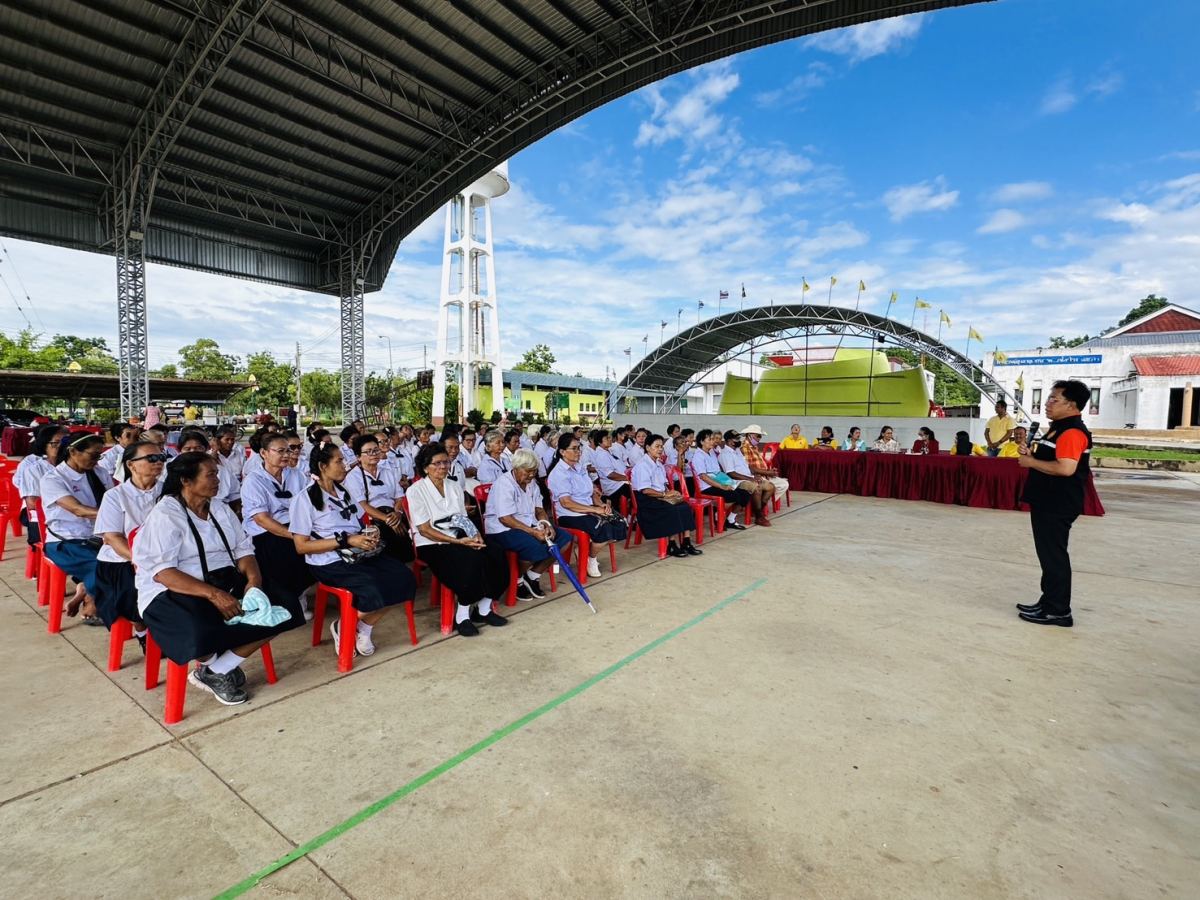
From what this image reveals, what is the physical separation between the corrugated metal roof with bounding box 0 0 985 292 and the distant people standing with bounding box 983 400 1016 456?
20.6ft

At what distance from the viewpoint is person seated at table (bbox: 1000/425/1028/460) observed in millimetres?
8859

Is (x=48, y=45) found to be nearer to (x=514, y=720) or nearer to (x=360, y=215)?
(x=360, y=215)

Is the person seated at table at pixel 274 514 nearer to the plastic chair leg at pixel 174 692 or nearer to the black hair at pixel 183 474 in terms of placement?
the black hair at pixel 183 474

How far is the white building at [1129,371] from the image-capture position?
24109 millimetres

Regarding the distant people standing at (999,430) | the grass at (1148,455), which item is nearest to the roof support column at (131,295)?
the distant people standing at (999,430)

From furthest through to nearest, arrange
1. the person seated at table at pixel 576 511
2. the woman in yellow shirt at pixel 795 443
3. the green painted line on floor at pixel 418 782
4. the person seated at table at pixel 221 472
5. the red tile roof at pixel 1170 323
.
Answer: the red tile roof at pixel 1170 323
the woman in yellow shirt at pixel 795 443
the person seated at table at pixel 576 511
the person seated at table at pixel 221 472
the green painted line on floor at pixel 418 782

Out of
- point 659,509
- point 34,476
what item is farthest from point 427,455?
point 34,476

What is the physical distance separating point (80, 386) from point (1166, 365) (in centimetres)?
4566

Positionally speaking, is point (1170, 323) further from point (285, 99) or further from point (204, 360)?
point (204, 360)

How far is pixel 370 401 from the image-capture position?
4462 cm

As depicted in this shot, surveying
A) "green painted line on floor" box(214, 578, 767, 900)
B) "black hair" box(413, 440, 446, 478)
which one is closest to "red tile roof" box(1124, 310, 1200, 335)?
"green painted line on floor" box(214, 578, 767, 900)

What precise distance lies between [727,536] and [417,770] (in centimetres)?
492

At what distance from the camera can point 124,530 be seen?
300 cm

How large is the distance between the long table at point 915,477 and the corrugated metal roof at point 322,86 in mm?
6923
